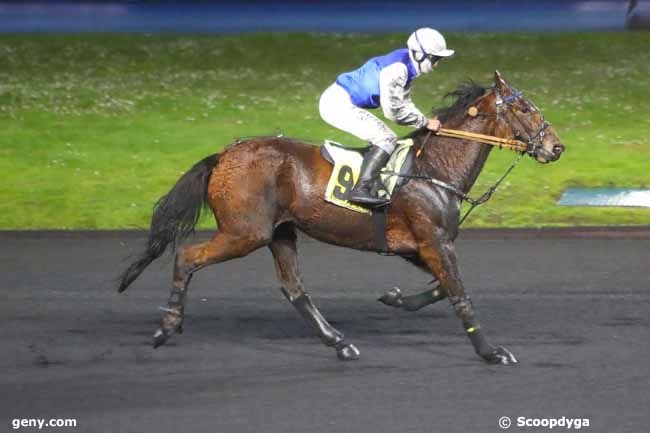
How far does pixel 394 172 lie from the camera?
996cm

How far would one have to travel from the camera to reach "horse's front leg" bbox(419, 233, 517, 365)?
9430mm

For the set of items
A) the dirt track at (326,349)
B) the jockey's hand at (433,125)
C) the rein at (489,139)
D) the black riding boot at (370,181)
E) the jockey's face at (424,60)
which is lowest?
the dirt track at (326,349)

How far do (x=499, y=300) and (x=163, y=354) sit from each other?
3.15 meters

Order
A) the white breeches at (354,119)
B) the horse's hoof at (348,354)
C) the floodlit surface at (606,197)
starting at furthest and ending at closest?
the floodlit surface at (606,197), the white breeches at (354,119), the horse's hoof at (348,354)

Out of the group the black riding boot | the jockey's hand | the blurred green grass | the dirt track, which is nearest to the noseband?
the jockey's hand

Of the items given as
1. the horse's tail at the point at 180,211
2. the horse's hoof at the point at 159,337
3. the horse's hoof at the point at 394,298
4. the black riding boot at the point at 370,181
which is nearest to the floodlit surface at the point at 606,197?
the horse's hoof at the point at 394,298

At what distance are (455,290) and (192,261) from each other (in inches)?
75.3

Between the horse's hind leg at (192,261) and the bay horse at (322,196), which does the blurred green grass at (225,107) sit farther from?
the horse's hind leg at (192,261)

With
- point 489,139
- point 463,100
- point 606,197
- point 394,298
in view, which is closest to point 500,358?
point 394,298

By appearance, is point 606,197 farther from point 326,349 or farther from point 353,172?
point 326,349

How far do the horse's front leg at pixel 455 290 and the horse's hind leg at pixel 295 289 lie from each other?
0.78 m

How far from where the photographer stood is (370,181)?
9914mm

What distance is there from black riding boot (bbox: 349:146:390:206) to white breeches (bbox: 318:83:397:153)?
0.08 metres

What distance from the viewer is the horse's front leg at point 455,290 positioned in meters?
9.43
